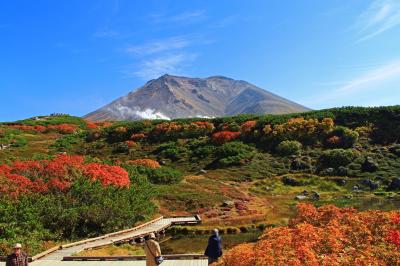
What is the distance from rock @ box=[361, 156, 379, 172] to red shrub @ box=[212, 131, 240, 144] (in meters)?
21.8

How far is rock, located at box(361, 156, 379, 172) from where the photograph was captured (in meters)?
53.8

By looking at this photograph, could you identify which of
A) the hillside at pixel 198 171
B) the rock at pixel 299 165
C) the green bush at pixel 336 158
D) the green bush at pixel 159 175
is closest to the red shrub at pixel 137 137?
the hillside at pixel 198 171

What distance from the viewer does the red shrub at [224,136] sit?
229ft

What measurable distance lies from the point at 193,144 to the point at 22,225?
45.8m

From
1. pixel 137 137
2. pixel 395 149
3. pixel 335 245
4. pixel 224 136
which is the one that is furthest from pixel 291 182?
pixel 335 245

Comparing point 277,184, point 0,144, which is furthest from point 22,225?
point 0,144

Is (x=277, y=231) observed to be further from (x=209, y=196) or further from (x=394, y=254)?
(x=209, y=196)

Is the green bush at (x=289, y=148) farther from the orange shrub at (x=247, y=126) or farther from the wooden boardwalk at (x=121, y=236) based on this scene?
the wooden boardwalk at (x=121, y=236)

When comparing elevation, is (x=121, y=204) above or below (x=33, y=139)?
below

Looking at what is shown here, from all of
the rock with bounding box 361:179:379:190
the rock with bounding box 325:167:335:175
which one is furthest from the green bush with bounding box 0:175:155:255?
the rock with bounding box 325:167:335:175

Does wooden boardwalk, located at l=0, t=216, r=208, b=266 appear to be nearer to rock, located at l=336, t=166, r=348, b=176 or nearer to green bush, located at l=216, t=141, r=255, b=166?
green bush, located at l=216, t=141, r=255, b=166

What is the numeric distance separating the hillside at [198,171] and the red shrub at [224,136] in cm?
17

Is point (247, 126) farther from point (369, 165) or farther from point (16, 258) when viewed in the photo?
point (16, 258)

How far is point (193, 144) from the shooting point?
69938 mm
